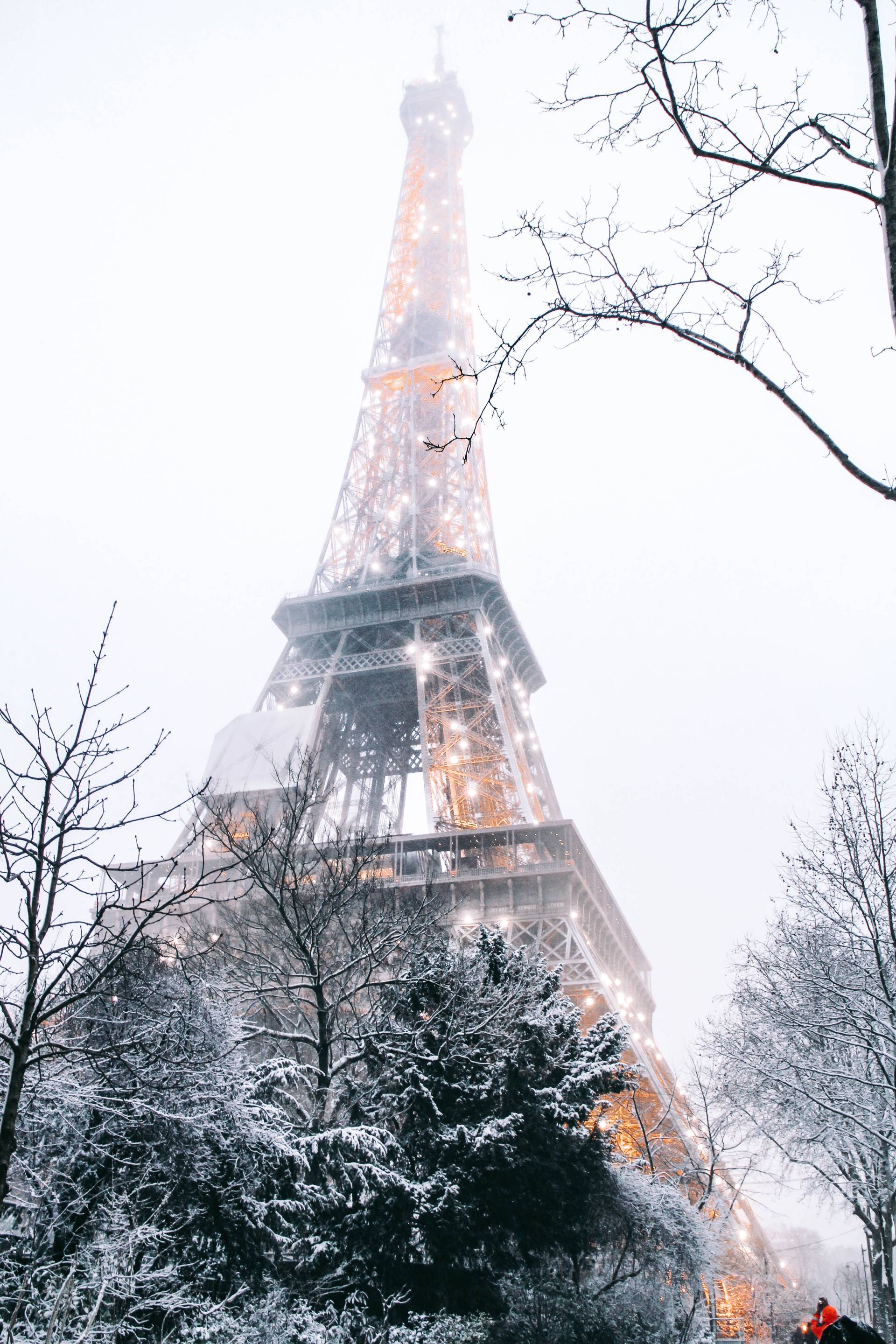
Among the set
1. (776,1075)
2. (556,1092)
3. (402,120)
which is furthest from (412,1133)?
(402,120)

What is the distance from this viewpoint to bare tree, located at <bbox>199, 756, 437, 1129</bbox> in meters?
13.2

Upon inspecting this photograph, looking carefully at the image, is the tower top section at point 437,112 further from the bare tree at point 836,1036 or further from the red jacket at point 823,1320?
the red jacket at point 823,1320

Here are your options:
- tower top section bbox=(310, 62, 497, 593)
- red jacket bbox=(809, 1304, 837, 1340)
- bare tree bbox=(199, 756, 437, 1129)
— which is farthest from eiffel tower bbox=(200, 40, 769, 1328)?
red jacket bbox=(809, 1304, 837, 1340)

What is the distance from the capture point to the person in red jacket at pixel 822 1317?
1008 cm

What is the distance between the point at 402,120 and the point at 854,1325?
88.3m

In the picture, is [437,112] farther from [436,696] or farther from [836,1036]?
[836,1036]

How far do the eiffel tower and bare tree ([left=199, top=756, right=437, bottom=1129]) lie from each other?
205 inches

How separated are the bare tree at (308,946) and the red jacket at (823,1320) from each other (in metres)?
6.85

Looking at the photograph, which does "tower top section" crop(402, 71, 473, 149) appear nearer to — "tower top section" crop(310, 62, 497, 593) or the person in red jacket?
"tower top section" crop(310, 62, 497, 593)

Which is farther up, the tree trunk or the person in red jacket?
the tree trunk

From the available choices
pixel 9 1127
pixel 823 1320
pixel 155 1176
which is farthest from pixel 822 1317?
pixel 9 1127

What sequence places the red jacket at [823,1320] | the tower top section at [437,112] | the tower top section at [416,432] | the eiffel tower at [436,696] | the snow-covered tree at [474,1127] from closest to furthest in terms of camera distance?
the red jacket at [823,1320] < the snow-covered tree at [474,1127] < the eiffel tower at [436,696] < the tower top section at [416,432] < the tower top section at [437,112]

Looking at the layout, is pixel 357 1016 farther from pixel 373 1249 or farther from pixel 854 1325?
pixel 854 1325

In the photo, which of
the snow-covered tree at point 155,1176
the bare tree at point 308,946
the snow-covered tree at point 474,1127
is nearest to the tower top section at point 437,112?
the bare tree at point 308,946
